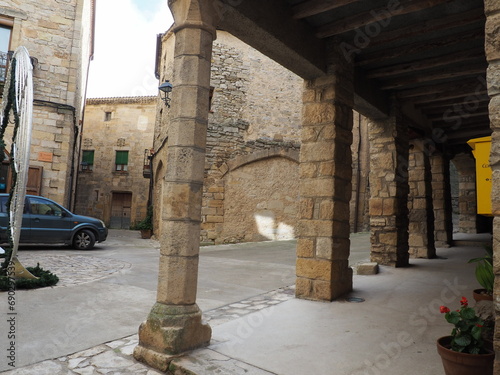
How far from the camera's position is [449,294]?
450cm

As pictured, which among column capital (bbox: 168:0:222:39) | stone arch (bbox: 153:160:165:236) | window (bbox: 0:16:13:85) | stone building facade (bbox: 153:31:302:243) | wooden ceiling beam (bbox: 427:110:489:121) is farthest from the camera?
stone arch (bbox: 153:160:165:236)

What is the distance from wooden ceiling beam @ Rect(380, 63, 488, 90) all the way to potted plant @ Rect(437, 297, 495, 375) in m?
4.24

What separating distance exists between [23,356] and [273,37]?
137 inches

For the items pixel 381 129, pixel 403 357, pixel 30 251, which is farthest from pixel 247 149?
pixel 403 357

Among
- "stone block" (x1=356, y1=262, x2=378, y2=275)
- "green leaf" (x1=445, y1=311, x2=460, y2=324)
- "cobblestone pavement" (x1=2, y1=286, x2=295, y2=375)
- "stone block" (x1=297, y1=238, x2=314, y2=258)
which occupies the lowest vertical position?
"cobblestone pavement" (x1=2, y1=286, x2=295, y2=375)

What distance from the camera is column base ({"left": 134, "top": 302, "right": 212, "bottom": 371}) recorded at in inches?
103

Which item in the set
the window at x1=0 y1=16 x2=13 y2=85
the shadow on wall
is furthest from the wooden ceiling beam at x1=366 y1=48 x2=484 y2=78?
the window at x1=0 y1=16 x2=13 y2=85

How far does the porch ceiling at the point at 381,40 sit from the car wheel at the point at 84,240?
7.13 meters

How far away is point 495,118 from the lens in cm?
194

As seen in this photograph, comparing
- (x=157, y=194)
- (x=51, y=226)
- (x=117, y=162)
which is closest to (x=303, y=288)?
(x=51, y=226)

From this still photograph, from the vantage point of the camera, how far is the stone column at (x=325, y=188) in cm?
436

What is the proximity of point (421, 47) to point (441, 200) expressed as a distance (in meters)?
5.74

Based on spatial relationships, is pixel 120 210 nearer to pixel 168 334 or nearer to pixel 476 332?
pixel 168 334

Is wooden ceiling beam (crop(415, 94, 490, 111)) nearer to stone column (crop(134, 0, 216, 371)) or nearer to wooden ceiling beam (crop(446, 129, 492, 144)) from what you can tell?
wooden ceiling beam (crop(446, 129, 492, 144))
